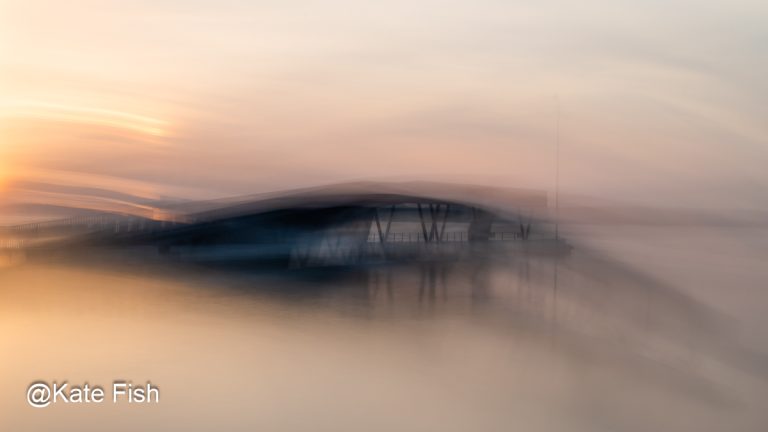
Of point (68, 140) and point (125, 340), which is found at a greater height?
point (68, 140)

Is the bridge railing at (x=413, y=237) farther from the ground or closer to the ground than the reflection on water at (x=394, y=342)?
farther from the ground

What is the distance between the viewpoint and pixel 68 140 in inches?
61.4

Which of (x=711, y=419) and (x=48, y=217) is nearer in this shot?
(x=48, y=217)

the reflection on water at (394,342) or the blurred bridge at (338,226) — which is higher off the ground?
the blurred bridge at (338,226)

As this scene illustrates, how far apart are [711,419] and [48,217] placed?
1.89 meters

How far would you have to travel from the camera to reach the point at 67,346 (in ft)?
5.17

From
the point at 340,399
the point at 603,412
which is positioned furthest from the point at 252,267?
the point at 603,412

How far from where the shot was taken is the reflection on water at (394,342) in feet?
5.18

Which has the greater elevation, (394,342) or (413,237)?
(413,237)

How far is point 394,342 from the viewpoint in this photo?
1622 mm

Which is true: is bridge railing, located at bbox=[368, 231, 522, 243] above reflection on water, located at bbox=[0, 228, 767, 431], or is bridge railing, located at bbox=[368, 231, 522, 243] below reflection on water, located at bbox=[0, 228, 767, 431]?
above

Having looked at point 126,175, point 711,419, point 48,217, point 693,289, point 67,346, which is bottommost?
point 711,419

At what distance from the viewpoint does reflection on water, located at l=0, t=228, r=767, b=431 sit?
158cm

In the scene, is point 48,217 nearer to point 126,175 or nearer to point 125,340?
point 126,175
